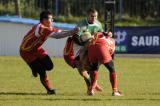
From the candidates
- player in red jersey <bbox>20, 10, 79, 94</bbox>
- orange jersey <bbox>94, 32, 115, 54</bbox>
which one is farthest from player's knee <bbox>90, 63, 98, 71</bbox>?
player in red jersey <bbox>20, 10, 79, 94</bbox>

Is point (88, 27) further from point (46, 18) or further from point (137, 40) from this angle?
point (137, 40)

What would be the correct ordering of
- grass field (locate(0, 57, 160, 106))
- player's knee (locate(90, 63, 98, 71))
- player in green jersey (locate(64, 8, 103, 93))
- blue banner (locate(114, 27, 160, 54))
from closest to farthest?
1. grass field (locate(0, 57, 160, 106))
2. player in green jersey (locate(64, 8, 103, 93))
3. player's knee (locate(90, 63, 98, 71))
4. blue banner (locate(114, 27, 160, 54))

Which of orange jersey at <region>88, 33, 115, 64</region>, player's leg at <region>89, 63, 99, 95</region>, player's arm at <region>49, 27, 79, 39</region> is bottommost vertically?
player's leg at <region>89, 63, 99, 95</region>

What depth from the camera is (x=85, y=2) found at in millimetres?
41312

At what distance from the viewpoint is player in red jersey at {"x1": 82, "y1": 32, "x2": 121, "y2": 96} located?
13273 mm

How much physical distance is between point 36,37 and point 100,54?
1.32 metres

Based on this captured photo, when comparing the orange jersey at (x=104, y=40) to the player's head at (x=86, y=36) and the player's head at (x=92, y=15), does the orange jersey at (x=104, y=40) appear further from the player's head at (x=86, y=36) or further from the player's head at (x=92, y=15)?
the player's head at (x=92, y=15)

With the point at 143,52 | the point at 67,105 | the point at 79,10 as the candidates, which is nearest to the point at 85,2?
the point at 79,10

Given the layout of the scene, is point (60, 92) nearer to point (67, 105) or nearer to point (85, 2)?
point (67, 105)

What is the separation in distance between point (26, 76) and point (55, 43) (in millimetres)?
9489

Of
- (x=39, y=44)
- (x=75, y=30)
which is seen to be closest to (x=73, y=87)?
(x=39, y=44)

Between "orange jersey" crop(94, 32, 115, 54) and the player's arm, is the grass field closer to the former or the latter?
"orange jersey" crop(94, 32, 115, 54)

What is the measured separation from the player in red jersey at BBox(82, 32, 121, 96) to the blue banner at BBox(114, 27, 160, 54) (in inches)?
611

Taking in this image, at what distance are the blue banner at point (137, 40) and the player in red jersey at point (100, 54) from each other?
15.5 m
